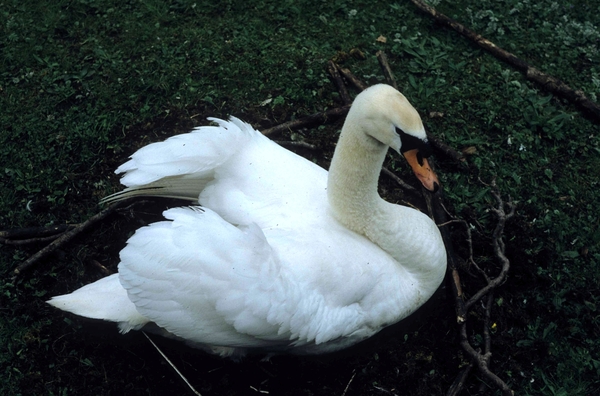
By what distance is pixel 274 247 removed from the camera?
3.17 metres

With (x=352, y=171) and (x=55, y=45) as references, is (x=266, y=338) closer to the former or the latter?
(x=352, y=171)

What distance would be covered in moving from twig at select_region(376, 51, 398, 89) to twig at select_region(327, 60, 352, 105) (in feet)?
1.28

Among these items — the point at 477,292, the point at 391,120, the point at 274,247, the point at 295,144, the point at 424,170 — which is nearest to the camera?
the point at 391,120

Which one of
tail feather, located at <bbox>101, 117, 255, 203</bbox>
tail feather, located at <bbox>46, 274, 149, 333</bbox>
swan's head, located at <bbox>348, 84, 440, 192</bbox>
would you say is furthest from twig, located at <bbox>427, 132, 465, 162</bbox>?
tail feather, located at <bbox>46, 274, 149, 333</bbox>

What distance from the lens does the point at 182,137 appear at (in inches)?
142

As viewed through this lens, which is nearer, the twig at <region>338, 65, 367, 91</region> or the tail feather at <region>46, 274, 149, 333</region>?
the tail feather at <region>46, 274, 149, 333</region>

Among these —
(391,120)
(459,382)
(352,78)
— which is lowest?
(459,382)

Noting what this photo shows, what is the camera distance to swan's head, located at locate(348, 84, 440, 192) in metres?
3.02

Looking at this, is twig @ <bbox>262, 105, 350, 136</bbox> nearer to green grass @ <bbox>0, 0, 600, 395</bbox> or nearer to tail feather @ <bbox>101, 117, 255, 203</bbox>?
green grass @ <bbox>0, 0, 600, 395</bbox>

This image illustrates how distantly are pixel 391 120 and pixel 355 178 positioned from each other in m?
0.47

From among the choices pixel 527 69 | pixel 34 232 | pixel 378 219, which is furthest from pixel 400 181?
pixel 34 232

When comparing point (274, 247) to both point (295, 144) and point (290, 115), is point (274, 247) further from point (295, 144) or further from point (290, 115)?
point (290, 115)

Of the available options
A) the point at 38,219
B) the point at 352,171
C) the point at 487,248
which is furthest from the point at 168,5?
the point at 487,248

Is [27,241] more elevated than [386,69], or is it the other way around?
[386,69]
